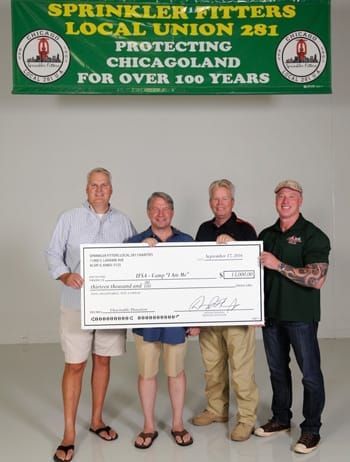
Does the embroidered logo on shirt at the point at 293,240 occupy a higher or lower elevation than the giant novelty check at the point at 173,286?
higher

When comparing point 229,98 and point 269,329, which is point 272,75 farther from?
point 269,329

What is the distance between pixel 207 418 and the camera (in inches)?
141

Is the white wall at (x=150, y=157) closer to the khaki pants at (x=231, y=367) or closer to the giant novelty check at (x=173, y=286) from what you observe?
the khaki pants at (x=231, y=367)

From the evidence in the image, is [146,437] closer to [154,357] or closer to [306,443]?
[154,357]

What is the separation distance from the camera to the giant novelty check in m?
3.14

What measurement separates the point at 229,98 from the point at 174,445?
141 inches

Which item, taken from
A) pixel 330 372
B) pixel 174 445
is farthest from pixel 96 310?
pixel 330 372

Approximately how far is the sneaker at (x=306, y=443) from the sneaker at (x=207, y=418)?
55cm

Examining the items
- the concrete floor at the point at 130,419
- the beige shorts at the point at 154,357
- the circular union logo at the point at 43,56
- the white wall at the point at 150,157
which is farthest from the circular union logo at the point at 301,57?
the beige shorts at the point at 154,357

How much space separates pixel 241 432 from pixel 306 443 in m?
0.37

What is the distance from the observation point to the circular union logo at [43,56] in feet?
15.7

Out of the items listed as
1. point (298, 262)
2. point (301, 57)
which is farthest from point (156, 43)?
point (298, 262)

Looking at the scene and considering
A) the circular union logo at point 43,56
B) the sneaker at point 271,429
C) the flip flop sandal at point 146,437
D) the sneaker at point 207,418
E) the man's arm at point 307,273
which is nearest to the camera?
the man's arm at point 307,273

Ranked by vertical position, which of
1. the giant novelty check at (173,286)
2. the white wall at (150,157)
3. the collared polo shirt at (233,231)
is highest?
the white wall at (150,157)
